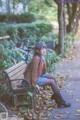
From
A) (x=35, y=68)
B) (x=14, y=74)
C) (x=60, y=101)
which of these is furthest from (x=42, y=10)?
(x=35, y=68)

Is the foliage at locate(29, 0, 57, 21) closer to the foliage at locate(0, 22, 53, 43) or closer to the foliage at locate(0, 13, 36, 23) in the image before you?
the foliage at locate(0, 13, 36, 23)

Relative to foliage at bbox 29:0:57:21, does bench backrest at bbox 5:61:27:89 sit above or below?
above

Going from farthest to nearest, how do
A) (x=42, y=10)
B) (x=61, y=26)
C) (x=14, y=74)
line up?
(x=42, y=10) → (x=61, y=26) → (x=14, y=74)

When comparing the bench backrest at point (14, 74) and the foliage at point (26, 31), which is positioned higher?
the bench backrest at point (14, 74)

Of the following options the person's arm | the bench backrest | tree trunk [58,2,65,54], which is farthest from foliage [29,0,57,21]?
the person's arm

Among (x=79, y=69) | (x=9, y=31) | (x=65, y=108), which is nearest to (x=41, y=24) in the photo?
(x=9, y=31)

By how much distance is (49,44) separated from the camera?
54.0 ft

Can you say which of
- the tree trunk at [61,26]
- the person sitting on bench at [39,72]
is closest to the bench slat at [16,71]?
the person sitting on bench at [39,72]

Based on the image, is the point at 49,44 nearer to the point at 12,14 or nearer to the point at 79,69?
the point at 79,69

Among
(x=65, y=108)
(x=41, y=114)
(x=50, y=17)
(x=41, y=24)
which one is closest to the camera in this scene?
(x=41, y=114)

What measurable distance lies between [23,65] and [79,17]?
68.4 ft

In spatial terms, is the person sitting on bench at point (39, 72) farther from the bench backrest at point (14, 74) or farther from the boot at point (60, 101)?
the bench backrest at point (14, 74)

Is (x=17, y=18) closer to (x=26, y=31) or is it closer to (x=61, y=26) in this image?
(x=26, y=31)

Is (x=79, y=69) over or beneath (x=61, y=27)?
beneath
